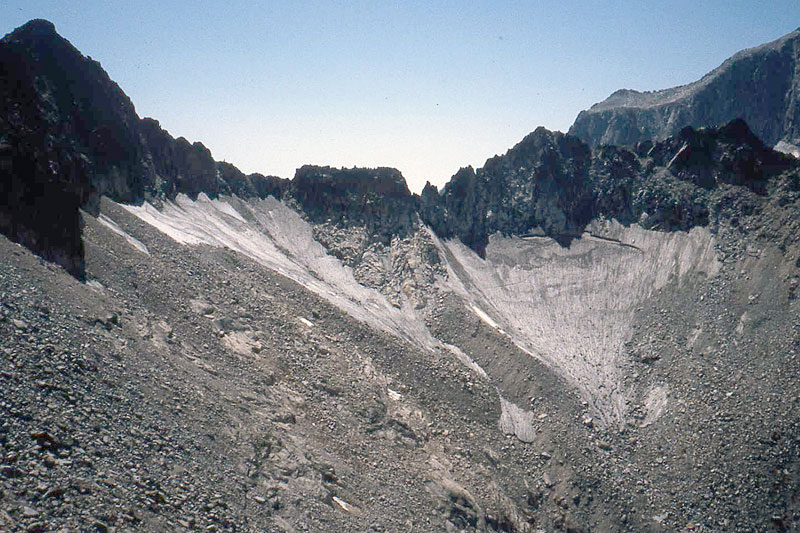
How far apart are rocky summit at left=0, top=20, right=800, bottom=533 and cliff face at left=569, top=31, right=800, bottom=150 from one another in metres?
45.2

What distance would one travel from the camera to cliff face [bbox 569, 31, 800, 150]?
86.1 meters

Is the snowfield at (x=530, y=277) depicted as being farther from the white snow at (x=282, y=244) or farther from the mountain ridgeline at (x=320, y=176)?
the mountain ridgeline at (x=320, y=176)

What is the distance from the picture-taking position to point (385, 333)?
120ft

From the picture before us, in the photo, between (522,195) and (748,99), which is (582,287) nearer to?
(522,195)

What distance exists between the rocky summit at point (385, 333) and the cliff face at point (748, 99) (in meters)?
45.2

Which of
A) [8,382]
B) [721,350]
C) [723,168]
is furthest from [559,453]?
[723,168]

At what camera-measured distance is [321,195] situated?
5672 centimetres

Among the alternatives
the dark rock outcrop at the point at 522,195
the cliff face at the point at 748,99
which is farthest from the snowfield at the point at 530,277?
the cliff face at the point at 748,99

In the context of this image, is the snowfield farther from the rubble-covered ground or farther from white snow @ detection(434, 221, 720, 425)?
the rubble-covered ground

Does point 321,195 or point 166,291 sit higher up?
point 321,195

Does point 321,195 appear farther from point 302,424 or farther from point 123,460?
point 123,460

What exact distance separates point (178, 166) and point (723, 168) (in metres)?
55.6

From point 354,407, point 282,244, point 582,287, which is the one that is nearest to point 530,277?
point 582,287

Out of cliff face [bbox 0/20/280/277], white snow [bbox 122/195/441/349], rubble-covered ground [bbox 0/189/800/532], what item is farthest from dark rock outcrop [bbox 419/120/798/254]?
cliff face [bbox 0/20/280/277]
